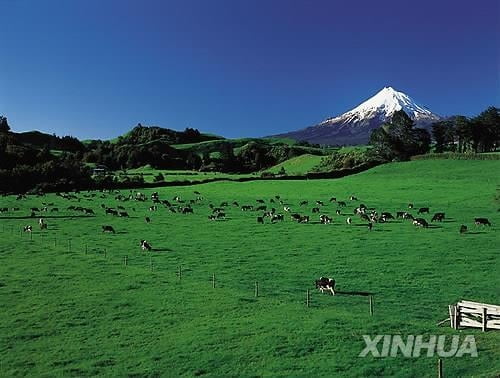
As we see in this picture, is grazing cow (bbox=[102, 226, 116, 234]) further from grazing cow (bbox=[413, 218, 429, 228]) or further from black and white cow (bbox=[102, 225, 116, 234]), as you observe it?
grazing cow (bbox=[413, 218, 429, 228])

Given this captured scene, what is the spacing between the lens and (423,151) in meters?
125

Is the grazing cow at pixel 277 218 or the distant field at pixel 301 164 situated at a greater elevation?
the distant field at pixel 301 164

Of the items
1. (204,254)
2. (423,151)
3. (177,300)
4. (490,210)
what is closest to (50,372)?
(177,300)

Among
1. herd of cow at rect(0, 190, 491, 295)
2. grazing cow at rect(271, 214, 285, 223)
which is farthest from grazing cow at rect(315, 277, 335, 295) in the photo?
grazing cow at rect(271, 214, 285, 223)

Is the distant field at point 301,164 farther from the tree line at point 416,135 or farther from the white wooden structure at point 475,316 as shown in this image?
the white wooden structure at point 475,316

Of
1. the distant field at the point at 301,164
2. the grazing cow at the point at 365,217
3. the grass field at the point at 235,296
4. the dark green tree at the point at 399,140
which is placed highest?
the dark green tree at the point at 399,140

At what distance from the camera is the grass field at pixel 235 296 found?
1836 cm

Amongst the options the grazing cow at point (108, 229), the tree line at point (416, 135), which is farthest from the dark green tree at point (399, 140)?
the grazing cow at point (108, 229)

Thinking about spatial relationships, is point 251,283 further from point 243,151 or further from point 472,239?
point 243,151

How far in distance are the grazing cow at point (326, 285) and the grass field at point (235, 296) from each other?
46cm

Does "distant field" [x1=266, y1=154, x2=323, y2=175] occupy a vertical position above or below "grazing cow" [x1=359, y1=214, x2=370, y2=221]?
above

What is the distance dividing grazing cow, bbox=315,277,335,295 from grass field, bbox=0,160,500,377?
0.46 meters

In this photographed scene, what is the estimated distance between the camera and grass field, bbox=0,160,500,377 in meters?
18.4

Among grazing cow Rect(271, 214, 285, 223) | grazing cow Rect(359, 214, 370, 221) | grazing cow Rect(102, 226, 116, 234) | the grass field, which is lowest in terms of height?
the grass field
